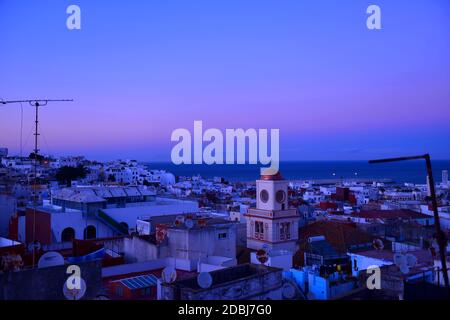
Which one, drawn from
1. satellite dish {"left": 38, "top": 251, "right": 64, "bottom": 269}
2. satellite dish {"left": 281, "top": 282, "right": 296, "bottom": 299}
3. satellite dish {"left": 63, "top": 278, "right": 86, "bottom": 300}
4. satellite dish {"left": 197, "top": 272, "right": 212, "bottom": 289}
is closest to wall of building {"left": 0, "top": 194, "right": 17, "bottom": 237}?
satellite dish {"left": 38, "top": 251, "right": 64, "bottom": 269}

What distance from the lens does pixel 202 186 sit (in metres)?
39.2

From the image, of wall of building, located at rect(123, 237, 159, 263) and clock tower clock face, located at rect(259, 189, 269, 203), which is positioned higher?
clock tower clock face, located at rect(259, 189, 269, 203)

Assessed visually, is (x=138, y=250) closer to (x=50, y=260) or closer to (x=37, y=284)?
(x=50, y=260)

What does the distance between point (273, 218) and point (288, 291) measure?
6.14 m

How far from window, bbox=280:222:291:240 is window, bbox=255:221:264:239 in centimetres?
48

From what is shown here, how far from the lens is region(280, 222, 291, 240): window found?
1191cm

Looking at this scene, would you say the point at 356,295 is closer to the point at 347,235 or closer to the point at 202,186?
the point at 347,235

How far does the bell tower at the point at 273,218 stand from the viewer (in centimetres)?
1172

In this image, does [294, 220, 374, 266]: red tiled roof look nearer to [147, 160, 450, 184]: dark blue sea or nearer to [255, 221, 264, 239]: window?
[255, 221, 264, 239]: window

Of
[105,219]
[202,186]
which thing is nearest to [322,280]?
[105,219]

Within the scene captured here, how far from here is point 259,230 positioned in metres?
12.1

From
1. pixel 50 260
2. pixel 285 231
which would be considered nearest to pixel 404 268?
pixel 50 260
